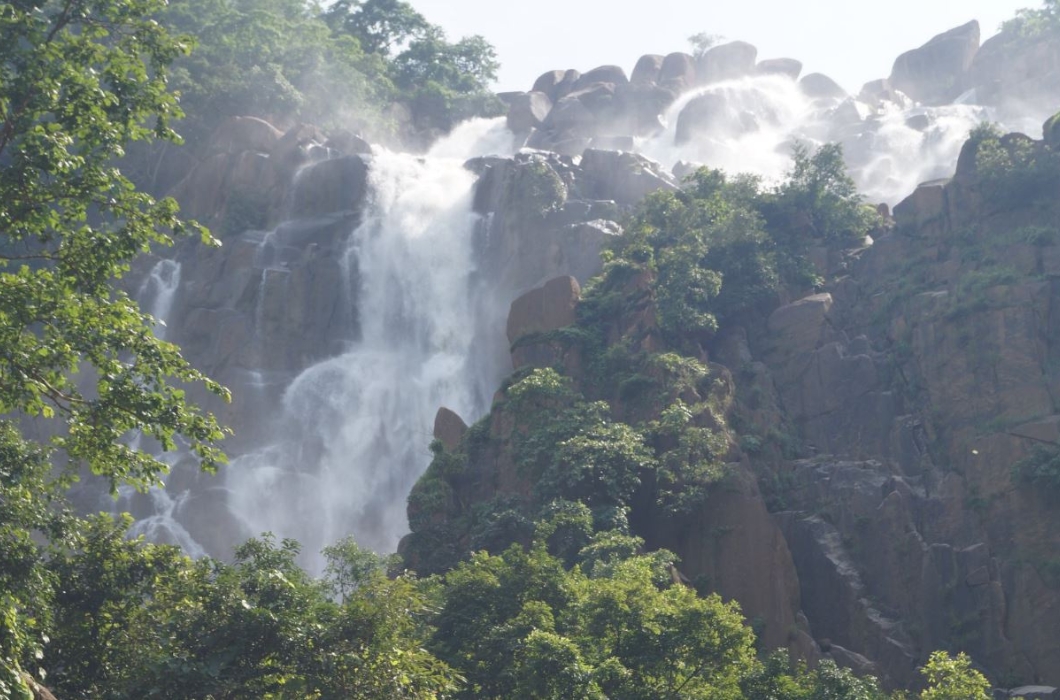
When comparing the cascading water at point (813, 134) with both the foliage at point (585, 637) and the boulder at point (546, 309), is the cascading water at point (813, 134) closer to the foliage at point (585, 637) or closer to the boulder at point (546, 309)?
the boulder at point (546, 309)

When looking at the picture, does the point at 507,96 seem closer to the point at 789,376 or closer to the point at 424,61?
the point at 424,61

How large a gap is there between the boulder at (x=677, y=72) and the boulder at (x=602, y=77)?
2.44 metres

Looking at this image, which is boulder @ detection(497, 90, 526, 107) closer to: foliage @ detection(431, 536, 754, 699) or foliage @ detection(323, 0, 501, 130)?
foliage @ detection(323, 0, 501, 130)

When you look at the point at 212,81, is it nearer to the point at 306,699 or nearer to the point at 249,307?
the point at 249,307

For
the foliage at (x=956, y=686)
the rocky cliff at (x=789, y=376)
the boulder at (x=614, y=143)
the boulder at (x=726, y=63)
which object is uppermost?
the boulder at (x=726, y=63)

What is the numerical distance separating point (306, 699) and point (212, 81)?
1925 inches

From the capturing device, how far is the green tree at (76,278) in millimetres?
15328

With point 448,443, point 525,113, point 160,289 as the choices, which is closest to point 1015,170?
point 448,443

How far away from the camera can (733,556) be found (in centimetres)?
3288

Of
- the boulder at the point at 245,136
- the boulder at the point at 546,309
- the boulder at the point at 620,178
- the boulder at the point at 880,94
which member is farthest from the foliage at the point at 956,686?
the boulder at the point at 880,94

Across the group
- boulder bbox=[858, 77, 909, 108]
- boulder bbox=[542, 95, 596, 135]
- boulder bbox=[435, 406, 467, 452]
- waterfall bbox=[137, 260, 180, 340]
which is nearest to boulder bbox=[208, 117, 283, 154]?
waterfall bbox=[137, 260, 180, 340]

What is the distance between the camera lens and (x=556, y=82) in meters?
80.7

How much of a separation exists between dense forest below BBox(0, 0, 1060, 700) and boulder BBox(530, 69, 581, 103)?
21322 mm

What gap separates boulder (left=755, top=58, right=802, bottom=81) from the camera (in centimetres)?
8394
